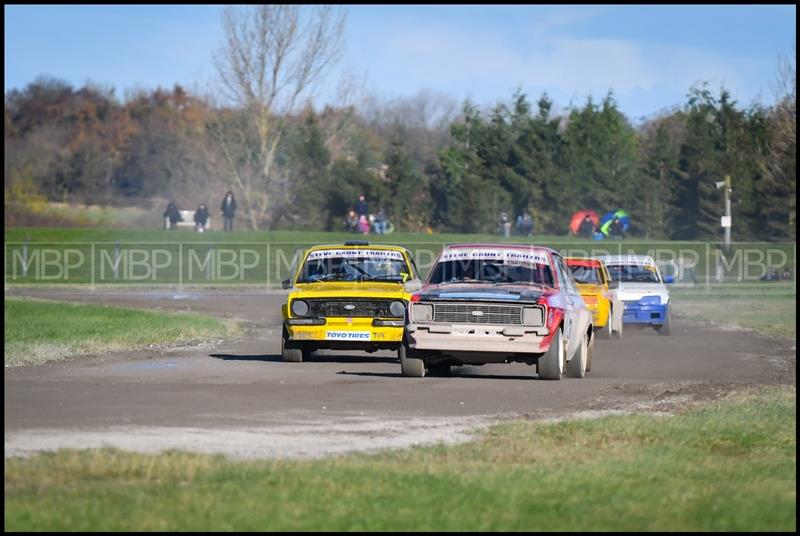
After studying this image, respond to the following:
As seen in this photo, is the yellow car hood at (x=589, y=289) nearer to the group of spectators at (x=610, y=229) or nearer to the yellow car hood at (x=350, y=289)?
the yellow car hood at (x=350, y=289)

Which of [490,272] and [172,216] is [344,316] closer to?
[490,272]

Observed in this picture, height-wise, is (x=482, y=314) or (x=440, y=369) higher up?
(x=482, y=314)

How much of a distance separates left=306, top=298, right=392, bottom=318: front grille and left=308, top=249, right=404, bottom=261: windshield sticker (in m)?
1.92

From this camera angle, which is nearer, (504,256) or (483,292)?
(483,292)

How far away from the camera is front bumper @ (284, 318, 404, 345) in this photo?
768 inches

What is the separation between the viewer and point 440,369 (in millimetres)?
18594

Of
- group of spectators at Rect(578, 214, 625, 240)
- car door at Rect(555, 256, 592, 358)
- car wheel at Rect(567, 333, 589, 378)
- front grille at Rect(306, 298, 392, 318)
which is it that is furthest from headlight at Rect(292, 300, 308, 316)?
group of spectators at Rect(578, 214, 625, 240)

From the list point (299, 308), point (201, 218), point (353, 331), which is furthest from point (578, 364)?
point (201, 218)

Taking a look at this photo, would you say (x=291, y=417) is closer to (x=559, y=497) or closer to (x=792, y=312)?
(x=559, y=497)

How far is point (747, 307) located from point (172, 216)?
1223 inches

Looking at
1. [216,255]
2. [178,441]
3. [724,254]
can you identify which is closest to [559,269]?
[178,441]
